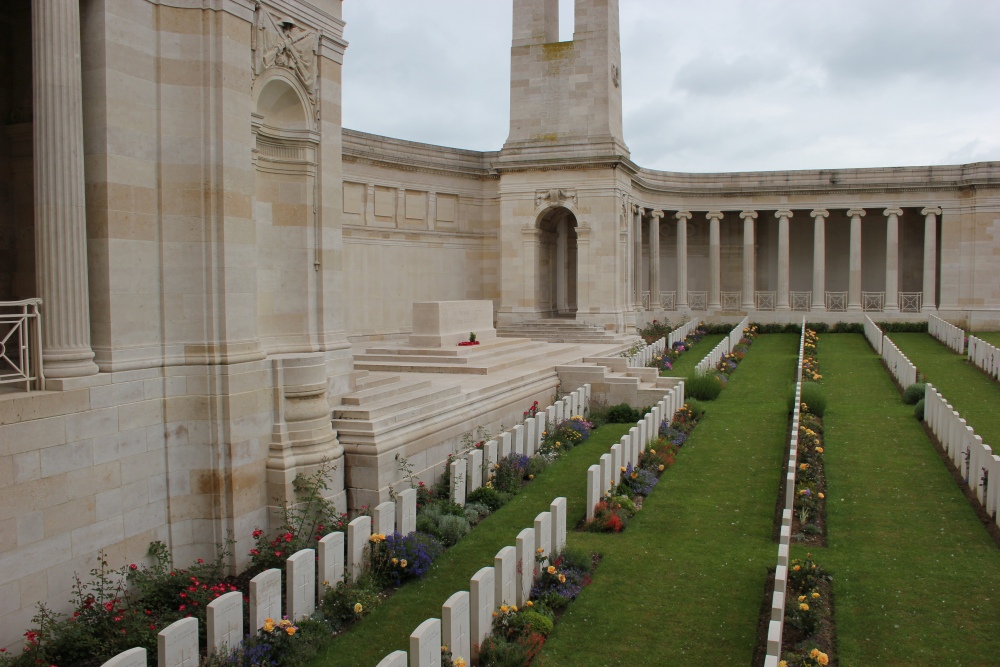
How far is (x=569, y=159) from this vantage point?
31.0 m

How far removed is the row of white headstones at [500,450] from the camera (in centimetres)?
1258

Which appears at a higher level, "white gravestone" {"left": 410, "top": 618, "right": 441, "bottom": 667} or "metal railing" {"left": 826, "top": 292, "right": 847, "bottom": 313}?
"metal railing" {"left": 826, "top": 292, "right": 847, "bottom": 313}

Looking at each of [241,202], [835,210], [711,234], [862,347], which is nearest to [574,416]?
[241,202]

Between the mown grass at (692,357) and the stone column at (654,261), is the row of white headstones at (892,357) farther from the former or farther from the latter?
the stone column at (654,261)

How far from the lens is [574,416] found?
18422mm

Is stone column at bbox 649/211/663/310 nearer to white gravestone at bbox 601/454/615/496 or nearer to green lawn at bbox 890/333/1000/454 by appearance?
green lawn at bbox 890/333/1000/454

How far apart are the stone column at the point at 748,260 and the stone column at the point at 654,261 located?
4358 mm

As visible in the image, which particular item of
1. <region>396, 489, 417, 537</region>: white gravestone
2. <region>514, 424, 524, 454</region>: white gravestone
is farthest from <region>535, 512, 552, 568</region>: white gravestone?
<region>514, 424, 524, 454</region>: white gravestone

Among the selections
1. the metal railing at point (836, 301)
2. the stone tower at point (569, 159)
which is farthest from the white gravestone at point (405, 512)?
the metal railing at point (836, 301)

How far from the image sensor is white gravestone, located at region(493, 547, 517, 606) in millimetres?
8289

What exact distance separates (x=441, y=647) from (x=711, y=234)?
1409 inches

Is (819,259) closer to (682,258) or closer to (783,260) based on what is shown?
(783,260)

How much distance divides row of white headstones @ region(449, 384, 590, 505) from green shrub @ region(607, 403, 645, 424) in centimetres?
131

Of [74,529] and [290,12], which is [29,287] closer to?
[74,529]
